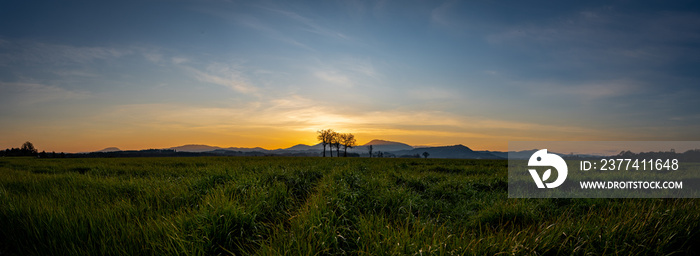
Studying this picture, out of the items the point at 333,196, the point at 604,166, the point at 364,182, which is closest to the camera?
the point at 333,196

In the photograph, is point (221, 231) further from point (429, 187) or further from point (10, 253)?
point (429, 187)

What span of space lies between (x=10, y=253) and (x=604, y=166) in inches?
871

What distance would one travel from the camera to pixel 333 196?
5547 mm

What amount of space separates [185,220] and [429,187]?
24.4 ft

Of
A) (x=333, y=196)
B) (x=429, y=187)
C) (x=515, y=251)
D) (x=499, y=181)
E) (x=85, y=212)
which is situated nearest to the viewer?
(x=515, y=251)

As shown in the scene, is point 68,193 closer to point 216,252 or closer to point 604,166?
point 216,252

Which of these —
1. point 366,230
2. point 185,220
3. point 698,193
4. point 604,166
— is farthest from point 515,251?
point 604,166

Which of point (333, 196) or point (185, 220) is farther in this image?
point (333, 196)

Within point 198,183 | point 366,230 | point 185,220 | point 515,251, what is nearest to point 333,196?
point 366,230

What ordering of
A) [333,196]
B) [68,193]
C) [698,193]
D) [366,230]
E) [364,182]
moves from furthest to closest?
1. [698,193]
2. [364,182]
3. [68,193]
4. [333,196]
5. [366,230]

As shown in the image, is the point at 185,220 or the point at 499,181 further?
the point at 499,181

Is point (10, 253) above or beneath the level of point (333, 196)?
beneath

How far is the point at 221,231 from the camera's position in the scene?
4113 millimetres

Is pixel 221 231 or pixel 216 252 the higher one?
pixel 221 231
